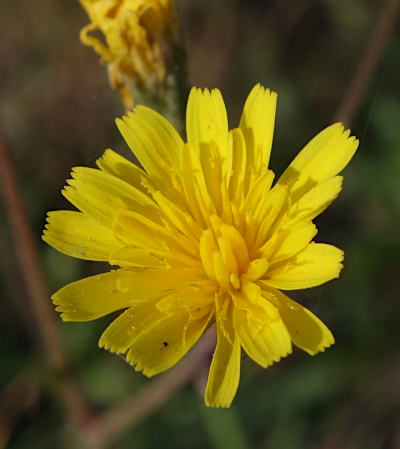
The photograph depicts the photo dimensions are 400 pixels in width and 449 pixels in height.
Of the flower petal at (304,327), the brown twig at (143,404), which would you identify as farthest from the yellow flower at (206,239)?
the brown twig at (143,404)

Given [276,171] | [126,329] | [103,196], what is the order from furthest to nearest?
[276,171], [103,196], [126,329]

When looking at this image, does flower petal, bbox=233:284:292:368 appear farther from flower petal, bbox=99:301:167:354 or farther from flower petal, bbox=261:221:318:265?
flower petal, bbox=99:301:167:354

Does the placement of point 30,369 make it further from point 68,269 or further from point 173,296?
point 173,296

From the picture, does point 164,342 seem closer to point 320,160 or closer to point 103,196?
point 103,196

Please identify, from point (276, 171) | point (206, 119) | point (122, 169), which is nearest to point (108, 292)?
point (122, 169)

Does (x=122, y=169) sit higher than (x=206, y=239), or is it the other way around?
(x=122, y=169)

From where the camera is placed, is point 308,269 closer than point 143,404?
Yes
